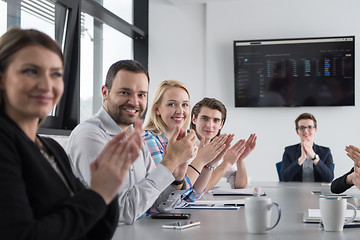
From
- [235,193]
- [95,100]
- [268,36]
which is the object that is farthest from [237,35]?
[235,193]

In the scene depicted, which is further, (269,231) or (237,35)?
(237,35)

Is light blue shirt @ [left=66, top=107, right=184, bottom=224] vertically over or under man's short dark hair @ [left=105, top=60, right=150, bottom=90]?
under

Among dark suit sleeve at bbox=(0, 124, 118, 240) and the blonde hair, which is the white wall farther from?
dark suit sleeve at bbox=(0, 124, 118, 240)

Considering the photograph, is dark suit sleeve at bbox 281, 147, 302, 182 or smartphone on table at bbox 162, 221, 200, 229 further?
dark suit sleeve at bbox 281, 147, 302, 182

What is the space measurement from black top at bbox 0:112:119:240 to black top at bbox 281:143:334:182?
3626mm

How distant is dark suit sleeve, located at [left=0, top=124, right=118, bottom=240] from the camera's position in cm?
87

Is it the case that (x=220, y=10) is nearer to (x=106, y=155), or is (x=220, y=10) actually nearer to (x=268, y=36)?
(x=268, y=36)

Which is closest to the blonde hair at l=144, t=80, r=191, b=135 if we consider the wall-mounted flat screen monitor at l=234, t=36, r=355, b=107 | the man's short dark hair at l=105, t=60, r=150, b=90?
the man's short dark hair at l=105, t=60, r=150, b=90

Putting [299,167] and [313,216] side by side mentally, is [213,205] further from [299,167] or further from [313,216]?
[299,167]

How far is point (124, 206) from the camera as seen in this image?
166cm

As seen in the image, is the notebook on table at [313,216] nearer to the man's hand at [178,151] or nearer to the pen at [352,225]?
the pen at [352,225]

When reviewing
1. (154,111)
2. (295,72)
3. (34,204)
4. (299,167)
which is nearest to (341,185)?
(154,111)

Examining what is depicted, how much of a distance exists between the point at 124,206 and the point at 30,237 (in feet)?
2.60

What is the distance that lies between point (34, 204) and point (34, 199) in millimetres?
10
